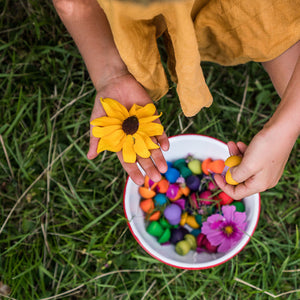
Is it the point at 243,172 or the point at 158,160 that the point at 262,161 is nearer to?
the point at 243,172

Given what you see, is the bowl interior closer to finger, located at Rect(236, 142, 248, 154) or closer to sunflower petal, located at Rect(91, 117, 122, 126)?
finger, located at Rect(236, 142, 248, 154)

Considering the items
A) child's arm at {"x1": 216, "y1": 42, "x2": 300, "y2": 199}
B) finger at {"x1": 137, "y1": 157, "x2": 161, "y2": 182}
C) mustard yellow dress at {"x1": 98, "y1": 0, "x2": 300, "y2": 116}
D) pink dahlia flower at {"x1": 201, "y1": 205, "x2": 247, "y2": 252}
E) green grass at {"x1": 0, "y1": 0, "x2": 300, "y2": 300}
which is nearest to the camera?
mustard yellow dress at {"x1": 98, "y1": 0, "x2": 300, "y2": 116}

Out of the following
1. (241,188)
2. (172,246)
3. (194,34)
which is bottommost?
(172,246)

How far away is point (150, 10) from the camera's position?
0.56 meters

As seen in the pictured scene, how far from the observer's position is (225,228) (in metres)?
1.00

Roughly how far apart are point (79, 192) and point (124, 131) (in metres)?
0.46

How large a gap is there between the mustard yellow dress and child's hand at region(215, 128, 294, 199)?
15cm

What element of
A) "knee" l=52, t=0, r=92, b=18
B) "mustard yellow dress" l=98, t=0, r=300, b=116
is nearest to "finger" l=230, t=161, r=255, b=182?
"mustard yellow dress" l=98, t=0, r=300, b=116

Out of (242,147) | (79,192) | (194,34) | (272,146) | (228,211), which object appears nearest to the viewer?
(194,34)

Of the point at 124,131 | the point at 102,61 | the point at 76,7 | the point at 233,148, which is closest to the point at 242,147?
the point at 233,148

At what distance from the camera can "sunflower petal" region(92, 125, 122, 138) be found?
0.77 metres

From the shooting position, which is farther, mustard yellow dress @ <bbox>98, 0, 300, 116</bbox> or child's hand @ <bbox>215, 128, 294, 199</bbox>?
child's hand @ <bbox>215, 128, 294, 199</bbox>

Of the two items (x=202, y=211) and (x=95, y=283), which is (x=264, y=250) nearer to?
(x=202, y=211)

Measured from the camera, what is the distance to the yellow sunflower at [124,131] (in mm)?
783
